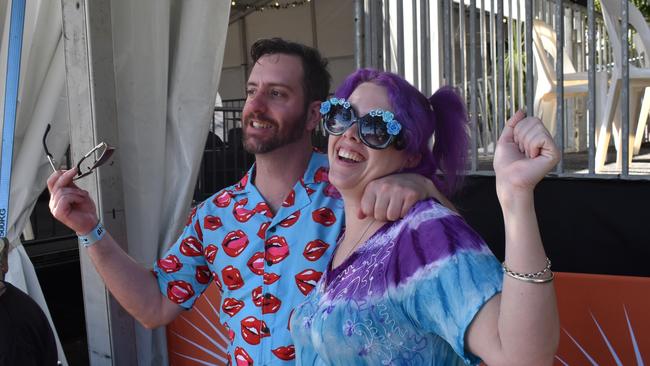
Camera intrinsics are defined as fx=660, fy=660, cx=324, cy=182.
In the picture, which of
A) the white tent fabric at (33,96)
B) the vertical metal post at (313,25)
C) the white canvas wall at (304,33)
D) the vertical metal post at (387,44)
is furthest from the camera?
the vertical metal post at (313,25)

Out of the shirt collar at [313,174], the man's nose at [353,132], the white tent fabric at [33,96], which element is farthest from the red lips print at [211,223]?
the white tent fabric at [33,96]

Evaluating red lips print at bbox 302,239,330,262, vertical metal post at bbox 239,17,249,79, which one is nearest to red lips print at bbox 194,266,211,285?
red lips print at bbox 302,239,330,262

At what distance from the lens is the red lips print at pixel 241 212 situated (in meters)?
2.19

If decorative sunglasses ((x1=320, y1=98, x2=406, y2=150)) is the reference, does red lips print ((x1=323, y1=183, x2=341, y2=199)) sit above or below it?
below

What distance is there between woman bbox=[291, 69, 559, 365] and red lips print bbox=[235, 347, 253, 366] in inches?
19.4

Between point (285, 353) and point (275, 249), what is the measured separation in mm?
319

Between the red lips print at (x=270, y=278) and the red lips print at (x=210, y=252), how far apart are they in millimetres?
234

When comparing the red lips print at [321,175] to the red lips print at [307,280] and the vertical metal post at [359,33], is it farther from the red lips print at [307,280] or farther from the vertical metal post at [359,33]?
the vertical metal post at [359,33]

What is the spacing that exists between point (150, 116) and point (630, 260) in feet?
7.73

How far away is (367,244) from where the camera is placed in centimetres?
153

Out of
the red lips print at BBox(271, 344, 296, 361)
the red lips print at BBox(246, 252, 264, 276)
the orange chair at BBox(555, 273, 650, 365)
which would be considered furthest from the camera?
the orange chair at BBox(555, 273, 650, 365)

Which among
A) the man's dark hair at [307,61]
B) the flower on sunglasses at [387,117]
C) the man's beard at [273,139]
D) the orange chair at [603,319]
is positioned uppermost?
the man's dark hair at [307,61]

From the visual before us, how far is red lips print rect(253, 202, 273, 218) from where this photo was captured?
2.17 meters

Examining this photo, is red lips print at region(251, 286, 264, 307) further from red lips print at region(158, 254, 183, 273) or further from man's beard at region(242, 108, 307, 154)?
man's beard at region(242, 108, 307, 154)
